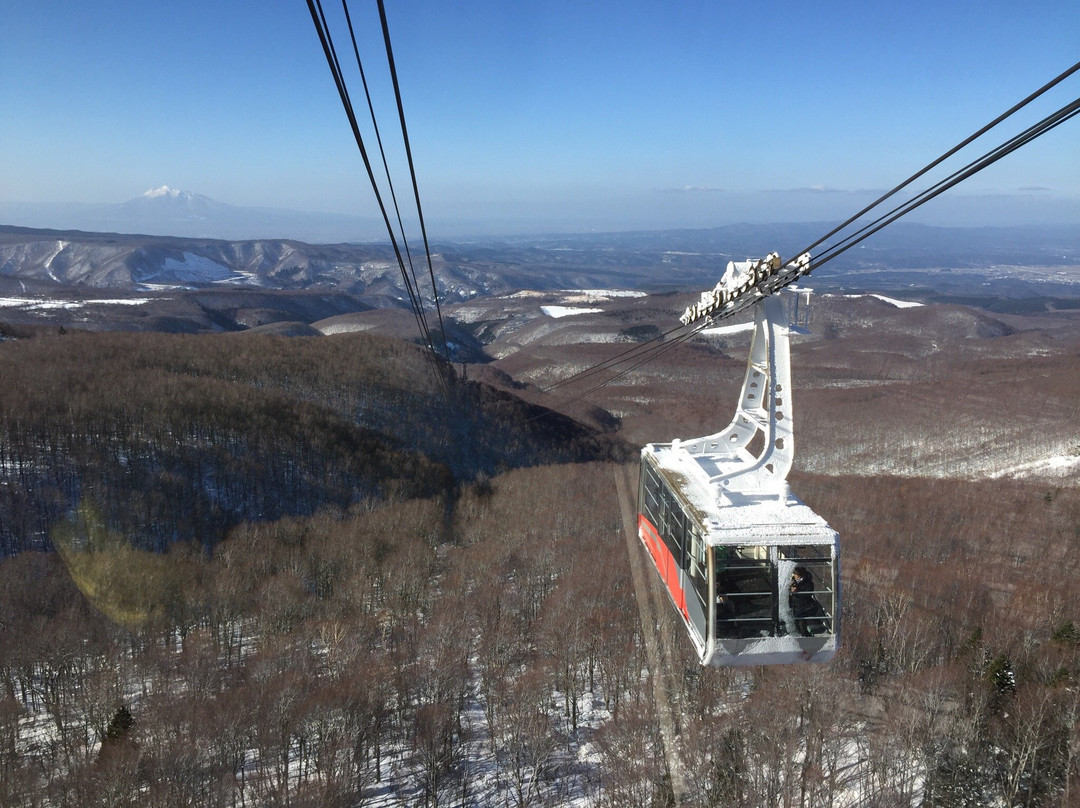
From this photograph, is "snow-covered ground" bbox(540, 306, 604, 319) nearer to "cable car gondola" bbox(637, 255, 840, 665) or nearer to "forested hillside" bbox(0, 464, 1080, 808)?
"forested hillside" bbox(0, 464, 1080, 808)

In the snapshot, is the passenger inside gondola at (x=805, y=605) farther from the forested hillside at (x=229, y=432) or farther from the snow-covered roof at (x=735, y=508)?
the forested hillside at (x=229, y=432)

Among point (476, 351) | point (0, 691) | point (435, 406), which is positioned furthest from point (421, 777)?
point (476, 351)

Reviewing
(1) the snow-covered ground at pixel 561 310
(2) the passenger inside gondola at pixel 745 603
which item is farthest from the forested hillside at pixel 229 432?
(1) the snow-covered ground at pixel 561 310

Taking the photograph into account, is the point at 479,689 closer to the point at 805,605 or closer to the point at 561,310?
the point at 805,605

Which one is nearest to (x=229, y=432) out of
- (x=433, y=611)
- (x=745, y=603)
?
(x=433, y=611)

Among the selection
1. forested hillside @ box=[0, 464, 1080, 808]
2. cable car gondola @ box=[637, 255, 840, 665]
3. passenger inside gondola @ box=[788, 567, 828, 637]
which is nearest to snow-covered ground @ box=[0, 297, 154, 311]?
forested hillside @ box=[0, 464, 1080, 808]
